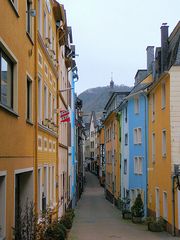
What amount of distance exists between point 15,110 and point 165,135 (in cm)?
1828

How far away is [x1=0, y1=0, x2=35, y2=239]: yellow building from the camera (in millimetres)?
10227

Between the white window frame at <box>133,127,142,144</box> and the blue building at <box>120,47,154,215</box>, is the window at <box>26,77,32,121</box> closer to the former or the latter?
the blue building at <box>120,47,154,215</box>

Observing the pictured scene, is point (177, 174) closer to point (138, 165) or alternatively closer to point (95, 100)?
point (138, 165)

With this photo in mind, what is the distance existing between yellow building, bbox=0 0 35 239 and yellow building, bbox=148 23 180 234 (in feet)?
44.4

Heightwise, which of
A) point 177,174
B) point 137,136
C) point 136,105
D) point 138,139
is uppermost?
point 136,105

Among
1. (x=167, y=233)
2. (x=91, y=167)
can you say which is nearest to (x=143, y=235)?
(x=167, y=233)

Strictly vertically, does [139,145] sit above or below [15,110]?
below

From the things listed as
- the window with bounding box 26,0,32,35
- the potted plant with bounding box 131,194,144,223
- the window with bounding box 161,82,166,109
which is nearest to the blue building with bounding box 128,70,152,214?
the potted plant with bounding box 131,194,144,223

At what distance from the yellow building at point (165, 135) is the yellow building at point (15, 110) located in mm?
13529

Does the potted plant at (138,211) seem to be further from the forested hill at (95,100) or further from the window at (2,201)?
the forested hill at (95,100)

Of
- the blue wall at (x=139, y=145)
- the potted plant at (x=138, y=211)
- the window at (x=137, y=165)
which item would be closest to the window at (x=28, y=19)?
the blue wall at (x=139, y=145)

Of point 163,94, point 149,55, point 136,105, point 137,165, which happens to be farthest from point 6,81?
point 149,55

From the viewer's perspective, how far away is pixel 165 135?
28812 millimetres

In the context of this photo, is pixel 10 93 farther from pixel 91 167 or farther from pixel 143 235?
pixel 91 167
